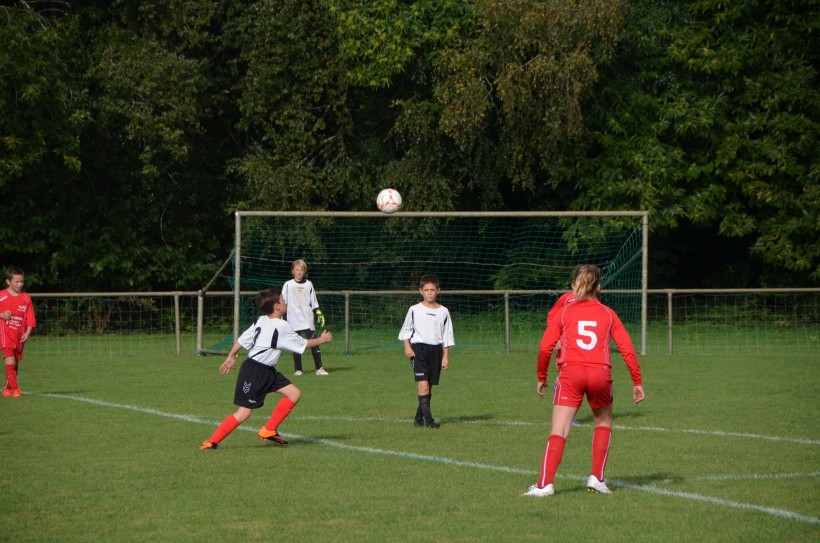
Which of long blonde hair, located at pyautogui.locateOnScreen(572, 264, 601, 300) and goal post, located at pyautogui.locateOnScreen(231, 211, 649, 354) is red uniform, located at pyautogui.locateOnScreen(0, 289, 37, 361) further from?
long blonde hair, located at pyautogui.locateOnScreen(572, 264, 601, 300)

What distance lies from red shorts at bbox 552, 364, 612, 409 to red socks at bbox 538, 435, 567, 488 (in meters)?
0.26

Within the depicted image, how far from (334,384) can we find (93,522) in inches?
377

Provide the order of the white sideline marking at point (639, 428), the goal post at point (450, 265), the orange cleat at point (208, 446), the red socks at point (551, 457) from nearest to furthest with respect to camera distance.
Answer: the red socks at point (551, 457), the orange cleat at point (208, 446), the white sideline marking at point (639, 428), the goal post at point (450, 265)

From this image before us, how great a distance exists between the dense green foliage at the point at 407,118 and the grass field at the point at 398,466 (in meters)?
12.0

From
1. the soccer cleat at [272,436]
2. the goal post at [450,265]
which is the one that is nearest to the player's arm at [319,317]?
the goal post at [450,265]

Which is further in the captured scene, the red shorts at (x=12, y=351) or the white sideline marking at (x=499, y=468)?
the red shorts at (x=12, y=351)

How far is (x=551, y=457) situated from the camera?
8156 mm

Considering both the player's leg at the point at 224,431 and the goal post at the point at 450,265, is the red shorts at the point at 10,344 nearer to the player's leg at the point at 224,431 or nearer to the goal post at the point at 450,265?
the player's leg at the point at 224,431

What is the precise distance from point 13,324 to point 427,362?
Result: 6.11 metres

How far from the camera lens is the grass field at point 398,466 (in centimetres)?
734

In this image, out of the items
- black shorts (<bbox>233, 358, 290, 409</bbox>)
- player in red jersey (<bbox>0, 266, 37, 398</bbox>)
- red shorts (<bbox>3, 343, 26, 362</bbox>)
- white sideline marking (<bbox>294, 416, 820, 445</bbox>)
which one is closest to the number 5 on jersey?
black shorts (<bbox>233, 358, 290, 409</bbox>)

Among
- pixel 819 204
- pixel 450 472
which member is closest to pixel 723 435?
pixel 450 472

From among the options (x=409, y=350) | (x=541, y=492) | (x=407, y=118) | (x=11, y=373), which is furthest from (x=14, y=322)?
(x=407, y=118)

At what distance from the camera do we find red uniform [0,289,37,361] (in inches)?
611
